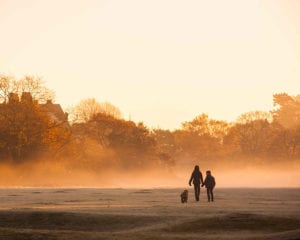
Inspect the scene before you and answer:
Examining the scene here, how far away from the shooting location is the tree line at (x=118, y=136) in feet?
291

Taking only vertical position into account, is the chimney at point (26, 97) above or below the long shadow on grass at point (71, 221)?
above

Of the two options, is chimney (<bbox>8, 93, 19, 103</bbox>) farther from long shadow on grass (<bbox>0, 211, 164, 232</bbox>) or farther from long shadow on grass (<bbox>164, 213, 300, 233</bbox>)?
long shadow on grass (<bbox>164, 213, 300, 233</bbox>)

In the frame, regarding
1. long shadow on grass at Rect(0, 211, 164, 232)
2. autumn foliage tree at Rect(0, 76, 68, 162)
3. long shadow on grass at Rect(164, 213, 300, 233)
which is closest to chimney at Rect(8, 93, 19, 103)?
autumn foliage tree at Rect(0, 76, 68, 162)

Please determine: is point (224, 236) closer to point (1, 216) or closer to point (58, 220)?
point (58, 220)

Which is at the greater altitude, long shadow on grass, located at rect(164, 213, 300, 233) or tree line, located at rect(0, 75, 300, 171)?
tree line, located at rect(0, 75, 300, 171)

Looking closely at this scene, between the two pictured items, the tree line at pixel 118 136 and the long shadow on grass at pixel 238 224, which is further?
the tree line at pixel 118 136

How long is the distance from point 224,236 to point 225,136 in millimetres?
132303

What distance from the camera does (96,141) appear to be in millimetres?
109812

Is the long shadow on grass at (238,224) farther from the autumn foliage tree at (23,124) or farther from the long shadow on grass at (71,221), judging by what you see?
the autumn foliage tree at (23,124)

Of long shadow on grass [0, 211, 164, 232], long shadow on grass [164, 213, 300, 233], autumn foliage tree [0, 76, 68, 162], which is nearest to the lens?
long shadow on grass [164, 213, 300, 233]

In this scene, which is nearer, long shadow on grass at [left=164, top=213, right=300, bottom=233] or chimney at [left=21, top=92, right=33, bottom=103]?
long shadow on grass at [left=164, top=213, right=300, bottom=233]

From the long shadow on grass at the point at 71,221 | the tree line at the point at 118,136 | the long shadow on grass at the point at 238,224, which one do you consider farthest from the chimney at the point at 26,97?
the long shadow on grass at the point at 238,224

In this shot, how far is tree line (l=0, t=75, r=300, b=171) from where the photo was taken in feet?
291

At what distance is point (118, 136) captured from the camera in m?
113
